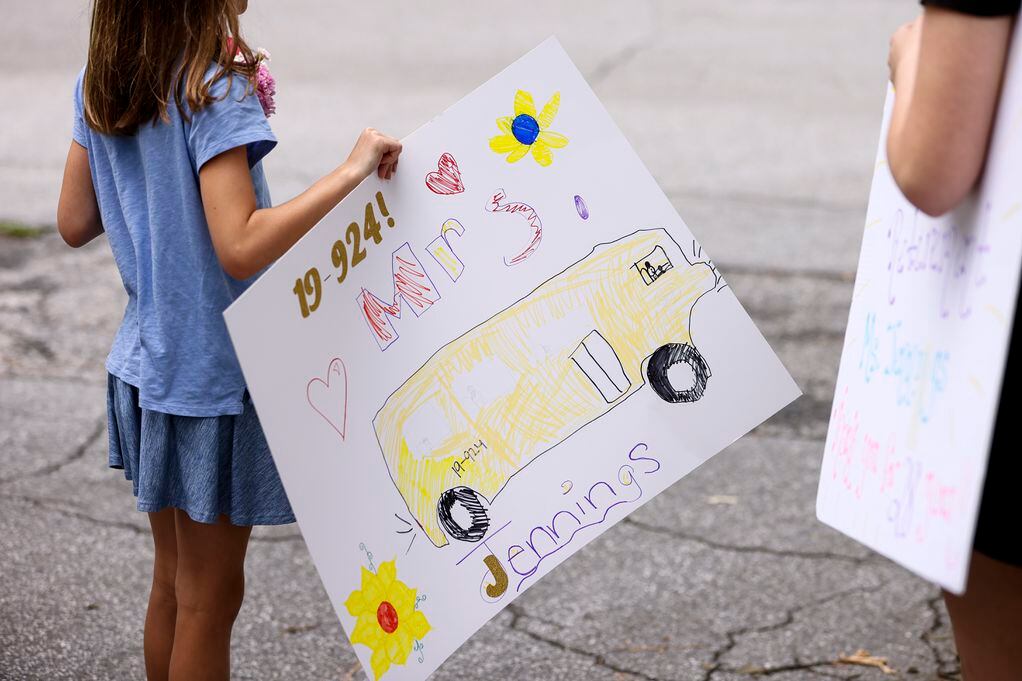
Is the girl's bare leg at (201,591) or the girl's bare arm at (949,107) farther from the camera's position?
the girl's bare leg at (201,591)

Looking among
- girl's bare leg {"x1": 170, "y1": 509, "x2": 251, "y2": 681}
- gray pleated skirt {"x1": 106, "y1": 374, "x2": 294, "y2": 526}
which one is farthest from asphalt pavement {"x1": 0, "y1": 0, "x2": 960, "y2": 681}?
gray pleated skirt {"x1": 106, "y1": 374, "x2": 294, "y2": 526}

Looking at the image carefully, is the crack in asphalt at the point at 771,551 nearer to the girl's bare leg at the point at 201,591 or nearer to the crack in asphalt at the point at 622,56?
the girl's bare leg at the point at 201,591

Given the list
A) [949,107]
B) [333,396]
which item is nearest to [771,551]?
[333,396]

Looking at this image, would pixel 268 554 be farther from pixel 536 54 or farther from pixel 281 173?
pixel 281 173

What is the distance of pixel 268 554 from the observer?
3.43 metres

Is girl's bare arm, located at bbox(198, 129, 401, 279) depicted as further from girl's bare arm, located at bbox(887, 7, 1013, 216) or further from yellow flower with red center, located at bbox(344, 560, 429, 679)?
girl's bare arm, located at bbox(887, 7, 1013, 216)

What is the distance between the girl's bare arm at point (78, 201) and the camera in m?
2.21

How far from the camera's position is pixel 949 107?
1.41 metres

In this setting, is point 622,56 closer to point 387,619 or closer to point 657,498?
point 657,498

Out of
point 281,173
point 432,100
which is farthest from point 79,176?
point 432,100

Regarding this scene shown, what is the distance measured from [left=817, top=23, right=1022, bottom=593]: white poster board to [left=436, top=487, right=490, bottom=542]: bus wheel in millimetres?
572

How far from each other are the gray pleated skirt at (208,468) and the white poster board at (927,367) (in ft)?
3.22

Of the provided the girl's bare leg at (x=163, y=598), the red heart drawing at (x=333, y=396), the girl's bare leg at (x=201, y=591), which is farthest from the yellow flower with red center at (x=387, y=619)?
the girl's bare leg at (x=163, y=598)

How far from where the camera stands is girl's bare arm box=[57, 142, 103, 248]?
2.21m
